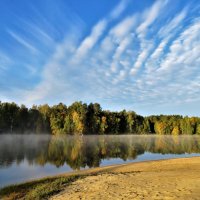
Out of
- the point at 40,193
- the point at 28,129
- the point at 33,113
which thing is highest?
the point at 33,113

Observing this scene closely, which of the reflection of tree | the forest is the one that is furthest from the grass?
the forest

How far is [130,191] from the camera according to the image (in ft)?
54.1

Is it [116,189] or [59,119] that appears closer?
[116,189]

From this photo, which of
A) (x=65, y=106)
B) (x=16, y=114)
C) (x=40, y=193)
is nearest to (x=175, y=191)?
(x=40, y=193)

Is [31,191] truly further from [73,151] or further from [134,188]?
[73,151]

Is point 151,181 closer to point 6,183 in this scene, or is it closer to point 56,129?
point 6,183

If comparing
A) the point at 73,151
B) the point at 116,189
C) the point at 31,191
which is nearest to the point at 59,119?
the point at 73,151

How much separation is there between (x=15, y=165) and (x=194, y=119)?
594ft

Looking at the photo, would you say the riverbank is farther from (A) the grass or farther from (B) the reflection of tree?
(B) the reflection of tree

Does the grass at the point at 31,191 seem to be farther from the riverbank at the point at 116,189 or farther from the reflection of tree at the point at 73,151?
the reflection of tree at the point at 73,151

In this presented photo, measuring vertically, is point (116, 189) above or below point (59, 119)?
below

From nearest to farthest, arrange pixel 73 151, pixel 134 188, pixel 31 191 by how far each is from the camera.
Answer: pixel 134 188 < pixel 31 191 < pixel 73 151

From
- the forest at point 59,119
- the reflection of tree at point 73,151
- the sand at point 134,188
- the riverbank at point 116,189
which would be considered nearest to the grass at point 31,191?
the riverbank at point 116,189

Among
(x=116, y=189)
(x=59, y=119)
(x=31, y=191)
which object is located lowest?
(x=31, y=191)
